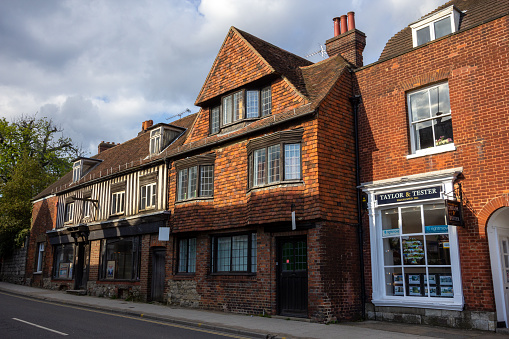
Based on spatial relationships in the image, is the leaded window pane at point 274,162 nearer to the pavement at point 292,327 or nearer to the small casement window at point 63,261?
the pavement at point 292,327

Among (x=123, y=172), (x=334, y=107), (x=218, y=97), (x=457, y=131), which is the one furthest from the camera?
(x=123, y=172)

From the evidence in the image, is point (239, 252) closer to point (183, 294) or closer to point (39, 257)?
point (183, 294)

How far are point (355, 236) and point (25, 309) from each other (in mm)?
11502

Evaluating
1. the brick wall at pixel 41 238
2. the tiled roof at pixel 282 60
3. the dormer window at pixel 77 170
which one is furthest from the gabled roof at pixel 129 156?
the tiled roof at pixel 282 60

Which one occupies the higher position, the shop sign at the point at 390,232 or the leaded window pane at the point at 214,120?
the leaded window pane at the point at 214,120

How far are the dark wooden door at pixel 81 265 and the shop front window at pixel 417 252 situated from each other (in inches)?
665

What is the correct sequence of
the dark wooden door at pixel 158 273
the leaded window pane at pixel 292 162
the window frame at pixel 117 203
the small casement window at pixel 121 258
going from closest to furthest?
the leaded window pane at pixel 292 162 → the dark wooden door at pixel 158 273 → the small casement window at pixel 121 258 → the window frame at pixel 117 203

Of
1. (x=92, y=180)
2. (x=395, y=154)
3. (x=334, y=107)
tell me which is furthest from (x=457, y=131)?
(x=92, y=180)

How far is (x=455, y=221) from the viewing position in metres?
10.6

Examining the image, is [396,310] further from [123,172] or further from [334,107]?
[123,172]

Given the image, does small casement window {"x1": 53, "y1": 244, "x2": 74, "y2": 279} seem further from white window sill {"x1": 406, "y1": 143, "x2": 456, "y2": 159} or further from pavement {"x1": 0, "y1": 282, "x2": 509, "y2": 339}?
white window sill {"x1": 406, "y1": 143, "x2": 456, "y2": 159}

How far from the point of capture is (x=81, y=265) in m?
24.3

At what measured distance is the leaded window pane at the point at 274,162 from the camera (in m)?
13.8

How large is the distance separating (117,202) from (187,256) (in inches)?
266
